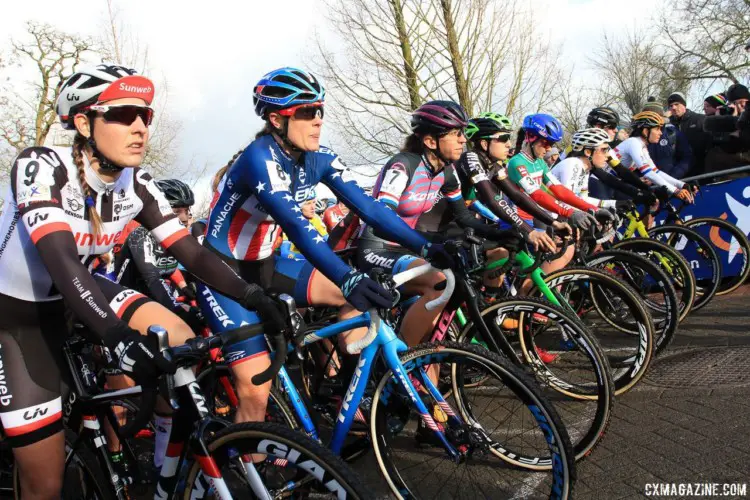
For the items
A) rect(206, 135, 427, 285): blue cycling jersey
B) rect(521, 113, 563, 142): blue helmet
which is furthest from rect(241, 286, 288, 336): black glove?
rect(521, 113, 563, 142): blue helmet

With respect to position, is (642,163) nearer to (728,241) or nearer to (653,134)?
(653,134)

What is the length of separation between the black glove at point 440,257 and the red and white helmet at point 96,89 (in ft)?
5.47

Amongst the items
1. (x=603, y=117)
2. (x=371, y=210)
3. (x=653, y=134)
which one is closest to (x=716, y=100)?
Result: (x=653, y=134)

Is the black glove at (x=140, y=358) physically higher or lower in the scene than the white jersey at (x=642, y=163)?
higher

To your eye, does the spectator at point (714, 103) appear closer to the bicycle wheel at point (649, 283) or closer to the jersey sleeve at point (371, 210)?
the bicycle wheel at point (649, 283)

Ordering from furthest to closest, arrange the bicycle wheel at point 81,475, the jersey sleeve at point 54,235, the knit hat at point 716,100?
the knit hat at point 716,100 → the bicycle wheel at point 81,475 → the jersey sleeve at point 54,235

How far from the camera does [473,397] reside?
3545 mm

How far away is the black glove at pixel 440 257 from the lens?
3338 mm

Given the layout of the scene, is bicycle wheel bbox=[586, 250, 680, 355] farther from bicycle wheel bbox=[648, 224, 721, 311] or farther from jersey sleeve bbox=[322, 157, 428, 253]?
jersey sleeve bbox=[322, 157, 428, 253]

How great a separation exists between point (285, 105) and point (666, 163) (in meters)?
7.56

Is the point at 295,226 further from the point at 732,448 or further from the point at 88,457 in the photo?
the point at 732,448

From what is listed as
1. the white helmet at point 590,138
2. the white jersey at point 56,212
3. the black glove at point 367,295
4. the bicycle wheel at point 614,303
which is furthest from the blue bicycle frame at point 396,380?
the white helmet at point 590,138

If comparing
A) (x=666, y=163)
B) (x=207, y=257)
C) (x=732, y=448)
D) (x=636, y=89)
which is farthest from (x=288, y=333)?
(x=636, y=89)

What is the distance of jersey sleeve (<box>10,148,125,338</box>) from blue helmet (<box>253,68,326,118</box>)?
4.22 feet
